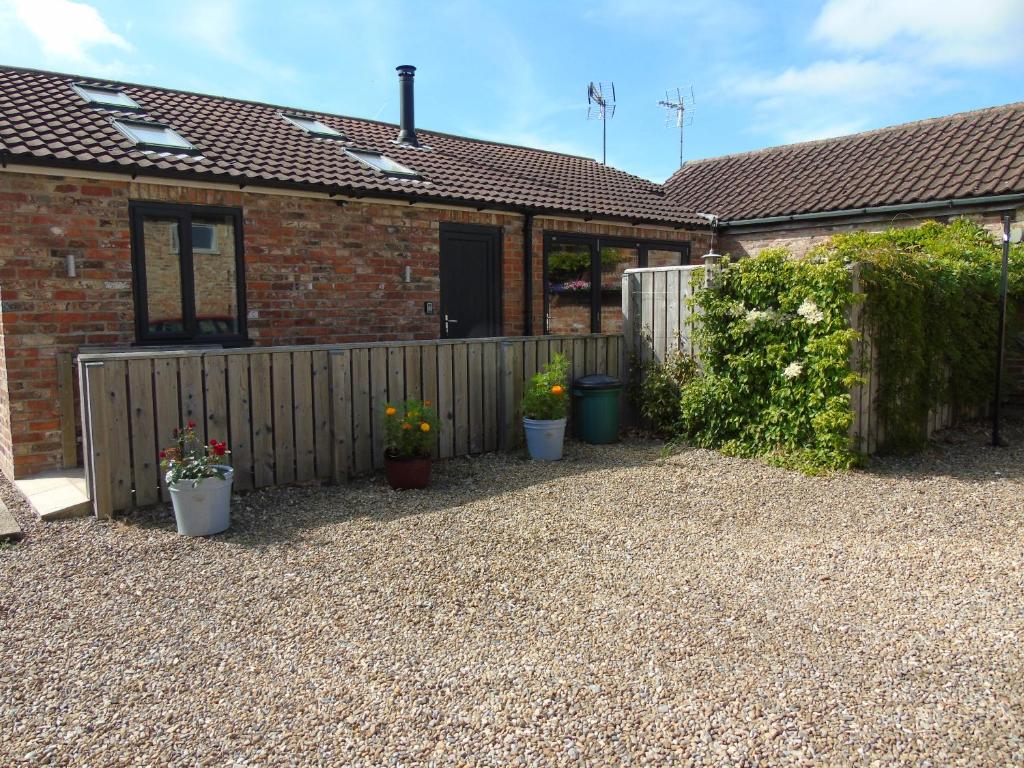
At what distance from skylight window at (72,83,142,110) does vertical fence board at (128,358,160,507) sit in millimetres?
5056

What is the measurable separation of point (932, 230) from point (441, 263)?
623 cm

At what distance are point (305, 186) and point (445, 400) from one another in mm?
2985

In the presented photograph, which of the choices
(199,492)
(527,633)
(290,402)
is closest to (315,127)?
(290,402)

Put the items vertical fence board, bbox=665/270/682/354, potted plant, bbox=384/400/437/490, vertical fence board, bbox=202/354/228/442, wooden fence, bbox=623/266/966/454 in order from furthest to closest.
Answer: vertical fence board, bbox=665/270/682/354 → wooden fence, bbox=623/266/966/454 → potted plant, bbox=384/400/437/490 → vertical fence board, bbox=202/354/228/442

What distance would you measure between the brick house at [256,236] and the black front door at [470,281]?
2cm

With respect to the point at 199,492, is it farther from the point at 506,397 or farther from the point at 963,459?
the point at 963,459

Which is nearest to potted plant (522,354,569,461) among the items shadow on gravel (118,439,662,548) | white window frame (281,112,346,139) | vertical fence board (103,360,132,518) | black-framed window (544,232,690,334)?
shadow on gravel (118,439,662,548)

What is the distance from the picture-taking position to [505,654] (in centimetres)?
323

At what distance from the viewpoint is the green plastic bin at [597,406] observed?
306 inches

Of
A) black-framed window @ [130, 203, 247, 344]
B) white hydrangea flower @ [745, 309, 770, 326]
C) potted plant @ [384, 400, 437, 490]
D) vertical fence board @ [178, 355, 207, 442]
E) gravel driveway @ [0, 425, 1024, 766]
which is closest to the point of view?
gravel driveway @ [0, 425, 1024, 766]

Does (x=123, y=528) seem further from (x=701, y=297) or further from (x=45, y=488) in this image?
(x=701, y=297)

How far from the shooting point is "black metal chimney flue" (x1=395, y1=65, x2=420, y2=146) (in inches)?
473

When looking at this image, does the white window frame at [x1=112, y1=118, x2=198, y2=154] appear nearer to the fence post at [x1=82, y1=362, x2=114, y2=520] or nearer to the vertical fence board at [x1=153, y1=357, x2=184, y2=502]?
the vertical fence board at [x1=153, y1=357, x2=184, y2=502]

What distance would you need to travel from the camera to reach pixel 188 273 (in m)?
7.69
